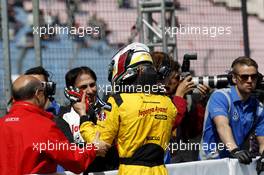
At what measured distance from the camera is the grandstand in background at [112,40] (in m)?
7.81

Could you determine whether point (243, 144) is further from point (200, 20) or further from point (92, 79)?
point (200, 20)

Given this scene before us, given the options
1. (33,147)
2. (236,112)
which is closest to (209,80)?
(236,112)

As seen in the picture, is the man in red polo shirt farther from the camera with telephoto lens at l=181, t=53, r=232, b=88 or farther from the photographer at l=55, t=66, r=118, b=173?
the camera with telephoto lens at l=181, t=53, r=232, b=88

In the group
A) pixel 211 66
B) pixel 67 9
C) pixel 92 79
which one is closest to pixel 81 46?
pixel 67 9

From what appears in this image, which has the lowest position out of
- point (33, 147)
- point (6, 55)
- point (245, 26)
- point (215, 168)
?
point (215, 168)

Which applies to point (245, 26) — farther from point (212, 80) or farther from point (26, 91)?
point (26, 91)

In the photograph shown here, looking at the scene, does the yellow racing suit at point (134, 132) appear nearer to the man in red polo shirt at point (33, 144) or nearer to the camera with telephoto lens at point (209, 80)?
the man in red polo shirt at point (33, 144)

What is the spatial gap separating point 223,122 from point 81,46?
2609 millimetres

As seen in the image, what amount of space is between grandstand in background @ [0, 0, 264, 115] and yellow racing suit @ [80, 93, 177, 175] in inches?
97.6

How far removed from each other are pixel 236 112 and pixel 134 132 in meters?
1.78

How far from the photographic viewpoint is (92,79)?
5891 mm

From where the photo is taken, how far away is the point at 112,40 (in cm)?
869

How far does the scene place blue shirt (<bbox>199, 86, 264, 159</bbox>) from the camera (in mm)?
6176

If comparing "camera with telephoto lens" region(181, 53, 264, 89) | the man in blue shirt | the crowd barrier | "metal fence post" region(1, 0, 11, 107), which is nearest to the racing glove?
the crowd barrier
